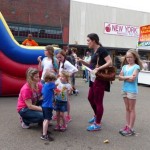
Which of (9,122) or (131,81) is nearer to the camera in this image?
(131,81)

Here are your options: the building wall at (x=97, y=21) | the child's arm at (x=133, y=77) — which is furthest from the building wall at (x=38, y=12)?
the child's arm at (x=133, y=77)

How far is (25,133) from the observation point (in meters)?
4.86

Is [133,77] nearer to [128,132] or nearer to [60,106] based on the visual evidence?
[128,132]

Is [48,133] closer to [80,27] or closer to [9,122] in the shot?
[9,122]

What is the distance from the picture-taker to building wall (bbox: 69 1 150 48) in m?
29.4

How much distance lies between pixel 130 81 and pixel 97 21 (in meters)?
26.0

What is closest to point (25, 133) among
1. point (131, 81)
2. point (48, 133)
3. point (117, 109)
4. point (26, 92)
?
point (48, 133)

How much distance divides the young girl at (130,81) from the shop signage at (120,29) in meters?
26.1

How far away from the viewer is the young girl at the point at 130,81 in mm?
4785

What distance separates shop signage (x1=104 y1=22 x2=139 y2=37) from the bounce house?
906 inches

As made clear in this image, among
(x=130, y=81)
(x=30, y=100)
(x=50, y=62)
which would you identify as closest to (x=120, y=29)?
(x=50, y=62)

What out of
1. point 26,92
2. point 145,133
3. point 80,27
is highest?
point 80,27

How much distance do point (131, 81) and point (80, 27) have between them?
2522 centimetres

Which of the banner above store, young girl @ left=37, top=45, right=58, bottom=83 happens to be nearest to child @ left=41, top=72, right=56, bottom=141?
young girl @ left=37, top=45, right=58, bottom=83
